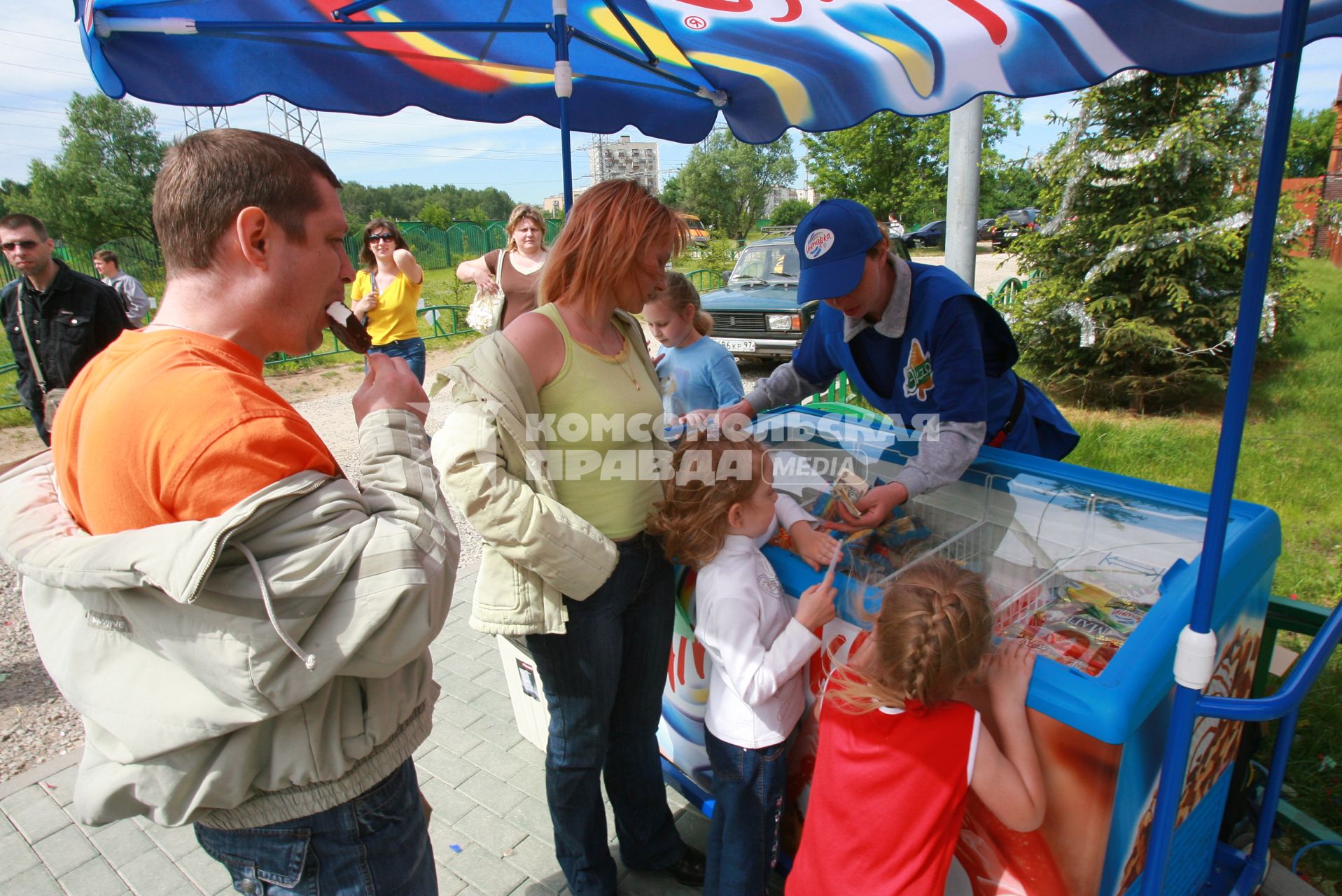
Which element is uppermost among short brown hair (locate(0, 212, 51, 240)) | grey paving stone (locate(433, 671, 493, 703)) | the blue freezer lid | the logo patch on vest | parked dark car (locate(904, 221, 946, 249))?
parked dark car (locate(904, 221, 946, 249))

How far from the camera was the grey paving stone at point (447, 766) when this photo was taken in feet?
9.14

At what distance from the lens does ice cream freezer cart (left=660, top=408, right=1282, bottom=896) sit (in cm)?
138

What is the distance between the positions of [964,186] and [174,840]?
193 inches

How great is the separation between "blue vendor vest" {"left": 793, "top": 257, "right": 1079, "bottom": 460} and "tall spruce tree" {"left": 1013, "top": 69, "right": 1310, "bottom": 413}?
5649mm

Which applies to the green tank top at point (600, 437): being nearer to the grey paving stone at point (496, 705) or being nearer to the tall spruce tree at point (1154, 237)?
the grey paving stone at point (496, 705)

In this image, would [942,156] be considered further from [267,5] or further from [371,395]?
[371,395]

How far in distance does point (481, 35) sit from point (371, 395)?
2.28 meters

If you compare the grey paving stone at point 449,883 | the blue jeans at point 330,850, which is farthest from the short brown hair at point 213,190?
the grey paving stone at point 449,883

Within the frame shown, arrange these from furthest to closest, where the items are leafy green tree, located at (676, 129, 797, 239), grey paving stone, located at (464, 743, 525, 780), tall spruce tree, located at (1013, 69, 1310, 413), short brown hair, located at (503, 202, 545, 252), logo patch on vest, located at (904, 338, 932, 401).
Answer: leafy green tree, located at (676, 129, 797, 239) → tall spruce tree, located at (1013, 69, 1310, 413) → short brown hair, located at (503, 202, 545, 252) → grey paving stone, located at (464, 743, 525, 780) → logo patch on vest, located at (904, 338, 932, 401)

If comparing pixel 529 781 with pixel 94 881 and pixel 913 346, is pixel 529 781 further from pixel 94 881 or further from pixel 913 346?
pixel 913 346

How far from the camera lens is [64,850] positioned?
8.08ft

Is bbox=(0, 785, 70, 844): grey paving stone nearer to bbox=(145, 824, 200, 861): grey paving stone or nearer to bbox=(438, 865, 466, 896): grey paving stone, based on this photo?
bbox=(145, 824, 200, 861): grey paving stone


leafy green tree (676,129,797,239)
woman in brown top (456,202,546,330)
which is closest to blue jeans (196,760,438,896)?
woman in brown top (456,202,546,330)

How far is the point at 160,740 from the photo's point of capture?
3.44ft
